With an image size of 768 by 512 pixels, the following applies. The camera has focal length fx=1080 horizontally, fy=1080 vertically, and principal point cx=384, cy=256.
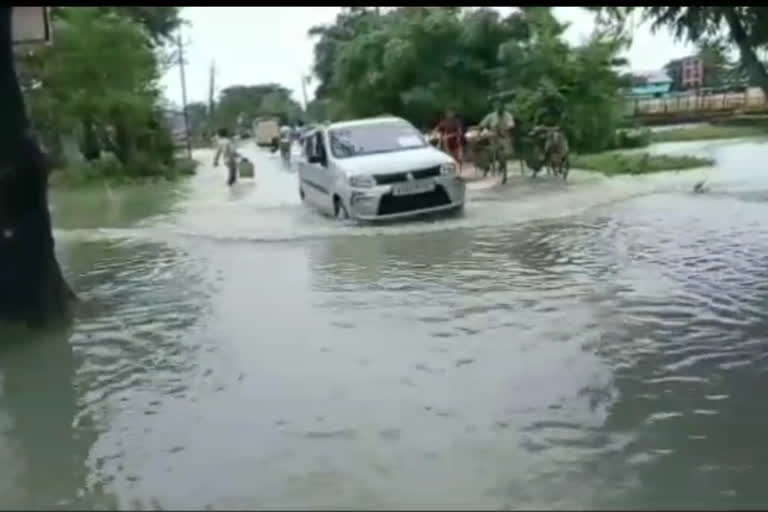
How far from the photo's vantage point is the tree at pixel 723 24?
10.5m

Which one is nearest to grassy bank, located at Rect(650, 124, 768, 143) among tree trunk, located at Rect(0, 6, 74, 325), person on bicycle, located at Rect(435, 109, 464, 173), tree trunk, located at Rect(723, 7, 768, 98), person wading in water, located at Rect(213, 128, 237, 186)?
person on bicycle, located at Rect(435, 109, 464, 173)

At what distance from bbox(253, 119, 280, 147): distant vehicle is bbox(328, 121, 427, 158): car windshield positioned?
25.5 m

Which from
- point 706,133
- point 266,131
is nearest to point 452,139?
point 706,133

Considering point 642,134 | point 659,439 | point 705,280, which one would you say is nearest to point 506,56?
point 642,134

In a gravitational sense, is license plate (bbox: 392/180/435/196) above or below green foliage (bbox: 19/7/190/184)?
below

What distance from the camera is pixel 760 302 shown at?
→ 8602 millimetres

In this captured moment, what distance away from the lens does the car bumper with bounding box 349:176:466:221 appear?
49.1 feet

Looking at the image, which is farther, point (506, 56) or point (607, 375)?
point (506, 56)

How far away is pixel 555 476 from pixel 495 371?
1.91 meters

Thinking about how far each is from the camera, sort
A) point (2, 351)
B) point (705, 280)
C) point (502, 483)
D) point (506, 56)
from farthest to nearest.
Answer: point (506, 56) < point (705, 280) < point (2, 351) < point (502, 483)

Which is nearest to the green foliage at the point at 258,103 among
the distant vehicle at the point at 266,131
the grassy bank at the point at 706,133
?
the distant vehicle at the point at 266,131

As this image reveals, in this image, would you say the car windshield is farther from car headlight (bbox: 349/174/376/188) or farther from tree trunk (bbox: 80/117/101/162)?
tree trunk (bbox: 80/117/101/162)

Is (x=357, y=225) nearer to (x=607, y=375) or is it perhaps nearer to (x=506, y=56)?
(x=607, y=375)

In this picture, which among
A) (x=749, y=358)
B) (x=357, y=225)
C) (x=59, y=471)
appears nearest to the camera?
(x=59, y=471)
